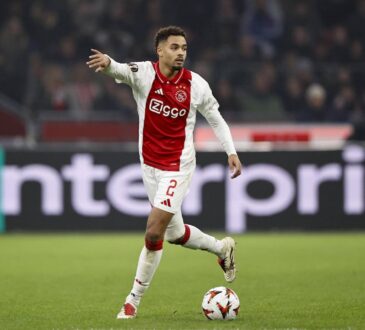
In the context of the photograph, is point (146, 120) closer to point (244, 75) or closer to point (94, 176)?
point (94, 176)

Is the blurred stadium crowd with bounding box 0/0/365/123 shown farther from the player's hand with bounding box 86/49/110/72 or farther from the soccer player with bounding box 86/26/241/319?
the player's hand with bounding box 86/49/110/72

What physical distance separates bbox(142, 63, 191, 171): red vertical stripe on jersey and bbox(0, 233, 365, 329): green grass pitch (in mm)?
1094

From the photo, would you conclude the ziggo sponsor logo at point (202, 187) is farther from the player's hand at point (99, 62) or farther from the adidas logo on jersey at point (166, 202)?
the player's hand at point (99, 62)

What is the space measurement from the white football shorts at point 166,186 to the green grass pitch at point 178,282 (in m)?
0.77

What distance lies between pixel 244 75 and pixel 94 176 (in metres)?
4.53

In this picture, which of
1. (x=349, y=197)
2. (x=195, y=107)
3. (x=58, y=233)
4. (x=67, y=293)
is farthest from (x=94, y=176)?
(x=195, y=107)

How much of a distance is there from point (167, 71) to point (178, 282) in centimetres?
261

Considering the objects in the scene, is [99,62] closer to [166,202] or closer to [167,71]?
[167,71]

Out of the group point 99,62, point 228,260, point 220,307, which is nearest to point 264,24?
point 228,260

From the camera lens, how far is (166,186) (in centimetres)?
750

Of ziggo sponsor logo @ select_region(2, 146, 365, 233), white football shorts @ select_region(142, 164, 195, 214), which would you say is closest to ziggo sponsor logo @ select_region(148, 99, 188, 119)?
white football shorts @ select_region(142, 164, 195, 214)

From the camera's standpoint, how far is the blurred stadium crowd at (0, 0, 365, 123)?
17.6 m

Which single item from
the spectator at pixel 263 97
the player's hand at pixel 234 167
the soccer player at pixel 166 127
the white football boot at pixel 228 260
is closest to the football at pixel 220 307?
the soccer player at pixel 166 127

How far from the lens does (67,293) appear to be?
8.79 metres
